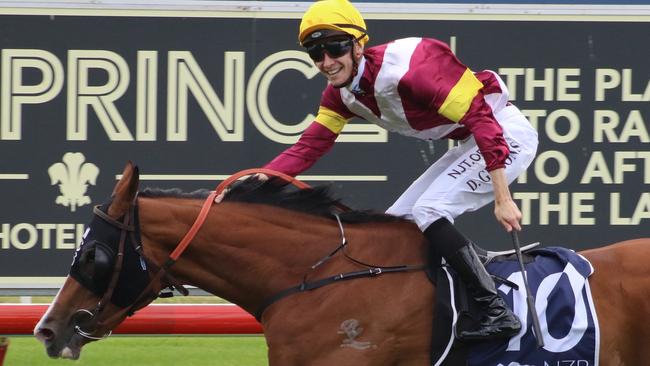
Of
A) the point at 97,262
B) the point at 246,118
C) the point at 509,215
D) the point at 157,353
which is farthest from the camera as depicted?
the point at 157,353

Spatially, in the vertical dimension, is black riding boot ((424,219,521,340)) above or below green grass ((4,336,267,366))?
above

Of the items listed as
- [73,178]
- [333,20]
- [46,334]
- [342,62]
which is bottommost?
[46,334]

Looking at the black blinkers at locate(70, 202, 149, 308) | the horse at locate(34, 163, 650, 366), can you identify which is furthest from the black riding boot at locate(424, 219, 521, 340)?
the black blinkers at locate(70, 202, 149, 308)

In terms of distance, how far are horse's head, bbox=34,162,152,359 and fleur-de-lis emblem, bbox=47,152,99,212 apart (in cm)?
230

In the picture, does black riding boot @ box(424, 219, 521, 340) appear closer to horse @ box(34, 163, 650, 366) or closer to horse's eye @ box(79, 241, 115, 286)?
horse @ box(34, 163, 650, 366)

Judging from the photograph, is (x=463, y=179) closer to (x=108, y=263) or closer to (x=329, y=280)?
Answer: (x=329, y=280)

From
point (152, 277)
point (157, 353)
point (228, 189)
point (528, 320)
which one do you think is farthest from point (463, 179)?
point (157, 353)

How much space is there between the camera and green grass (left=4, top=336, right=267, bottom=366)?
23.6 ft

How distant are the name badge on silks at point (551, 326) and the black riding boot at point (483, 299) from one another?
0.07 m

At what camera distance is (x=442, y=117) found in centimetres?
436

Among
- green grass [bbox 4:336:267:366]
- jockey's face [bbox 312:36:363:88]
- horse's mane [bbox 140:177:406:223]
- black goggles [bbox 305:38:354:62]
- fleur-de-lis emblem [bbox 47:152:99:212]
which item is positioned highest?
black goggles [bbox 305:38:354:62]

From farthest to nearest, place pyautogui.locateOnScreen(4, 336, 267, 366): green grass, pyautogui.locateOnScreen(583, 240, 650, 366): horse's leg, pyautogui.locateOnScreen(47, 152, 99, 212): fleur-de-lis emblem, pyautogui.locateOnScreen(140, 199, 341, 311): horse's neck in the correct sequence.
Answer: pyautogui.locateOnScreen(4, 336, 267, 366): green grass → pyautogui.locateOnScreen(47, 152, 99, 212): fleur-de-lis emblem → pyautogui.locateOnScreen(583, 240, 650, 366): horse's leg → pyautogui.locateOnScreen(140, 199, 341, 311): horse's neck

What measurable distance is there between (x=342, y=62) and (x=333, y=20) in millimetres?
155

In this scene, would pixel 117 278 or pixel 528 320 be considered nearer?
pixel 117 278
